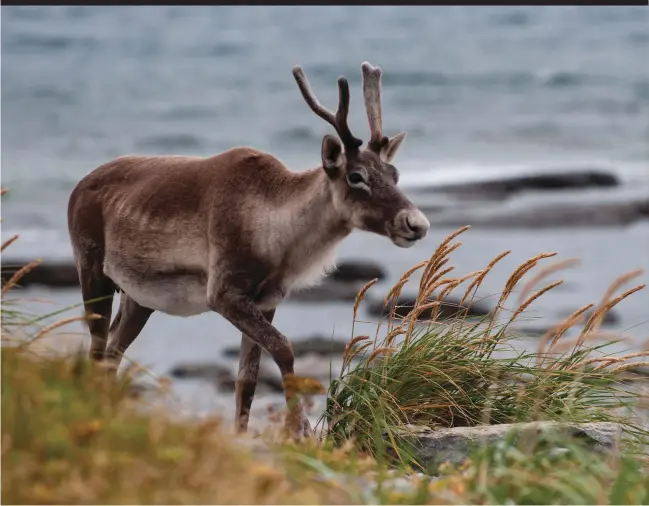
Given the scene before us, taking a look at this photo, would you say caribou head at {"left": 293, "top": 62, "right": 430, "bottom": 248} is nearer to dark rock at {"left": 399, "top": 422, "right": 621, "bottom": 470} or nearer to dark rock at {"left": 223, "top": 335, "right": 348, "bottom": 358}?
dark rock at {"left": 399, "top": 422, "right": 621, "bottom": 470}

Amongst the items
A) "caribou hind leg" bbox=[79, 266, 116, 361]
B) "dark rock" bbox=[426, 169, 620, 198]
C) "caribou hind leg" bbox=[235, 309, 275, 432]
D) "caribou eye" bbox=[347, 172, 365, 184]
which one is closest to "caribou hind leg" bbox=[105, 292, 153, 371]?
"caribou hind leg" bbox=[79, 266, 116, 361]

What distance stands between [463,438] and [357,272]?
13.3m

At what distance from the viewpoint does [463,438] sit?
7133 millimetres

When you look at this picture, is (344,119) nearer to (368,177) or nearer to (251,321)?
(368,177)

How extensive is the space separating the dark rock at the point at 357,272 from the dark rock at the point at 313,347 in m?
3.26

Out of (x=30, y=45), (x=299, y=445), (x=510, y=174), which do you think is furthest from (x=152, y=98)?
(x=299, y=445)

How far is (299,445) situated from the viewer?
6.09 meters

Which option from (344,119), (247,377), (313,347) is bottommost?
(313,347)

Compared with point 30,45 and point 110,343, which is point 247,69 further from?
point 110,343

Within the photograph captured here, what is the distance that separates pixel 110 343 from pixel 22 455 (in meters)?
4.05

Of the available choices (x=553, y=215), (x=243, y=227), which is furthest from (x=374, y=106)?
(x=553, y=215)

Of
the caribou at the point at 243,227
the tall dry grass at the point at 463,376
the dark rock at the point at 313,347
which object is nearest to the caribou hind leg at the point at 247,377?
the caribou at the point at 243,227

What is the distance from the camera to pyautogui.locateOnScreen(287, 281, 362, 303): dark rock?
18875 millimetres

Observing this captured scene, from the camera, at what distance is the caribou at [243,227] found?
296 inches
